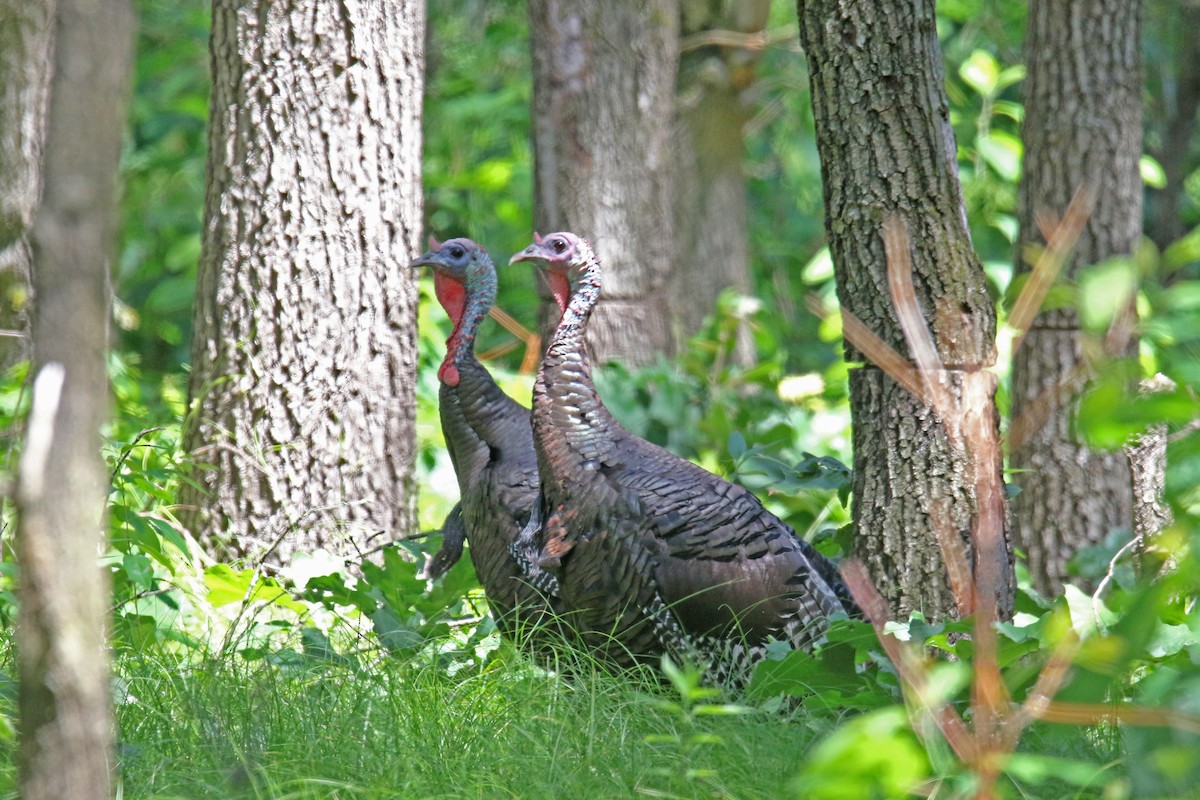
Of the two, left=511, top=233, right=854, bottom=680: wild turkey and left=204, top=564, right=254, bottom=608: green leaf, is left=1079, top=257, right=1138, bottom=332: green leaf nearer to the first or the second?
left=511, top=233, right=854, bottom=680: wild turkey

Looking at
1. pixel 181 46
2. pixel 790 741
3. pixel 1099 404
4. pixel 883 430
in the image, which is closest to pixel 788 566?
pixel 883 430

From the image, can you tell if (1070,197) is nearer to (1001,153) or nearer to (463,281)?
(1001,153)

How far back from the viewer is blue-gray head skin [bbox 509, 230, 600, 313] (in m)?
3.96

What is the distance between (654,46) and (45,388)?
601cm

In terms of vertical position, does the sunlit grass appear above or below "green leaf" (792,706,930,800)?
below

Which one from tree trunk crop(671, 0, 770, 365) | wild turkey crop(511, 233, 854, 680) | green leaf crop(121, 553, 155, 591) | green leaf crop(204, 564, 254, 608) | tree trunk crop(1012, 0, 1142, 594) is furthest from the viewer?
tree trunk crop(671, 0, 770, 365)

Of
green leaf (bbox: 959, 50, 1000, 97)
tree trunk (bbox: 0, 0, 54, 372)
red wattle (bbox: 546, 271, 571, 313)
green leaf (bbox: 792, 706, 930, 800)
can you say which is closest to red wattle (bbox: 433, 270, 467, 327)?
red wattle (bbox: 546, 271, 571, 313)

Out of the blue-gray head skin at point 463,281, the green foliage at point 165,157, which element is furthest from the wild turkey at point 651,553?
the green foliage at point 165,157

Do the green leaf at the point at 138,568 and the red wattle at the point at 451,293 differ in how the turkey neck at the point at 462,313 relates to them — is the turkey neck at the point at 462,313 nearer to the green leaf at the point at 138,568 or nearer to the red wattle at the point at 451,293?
the red wattle at the point at 451,293

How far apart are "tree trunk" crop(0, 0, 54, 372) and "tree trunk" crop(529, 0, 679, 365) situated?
269cm

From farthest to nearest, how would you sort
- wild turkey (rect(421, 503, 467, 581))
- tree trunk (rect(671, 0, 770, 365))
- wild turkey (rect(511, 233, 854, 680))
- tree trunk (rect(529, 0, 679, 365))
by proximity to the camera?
1. tree trunk (rect(671, 0, 770, 365))
2. tree trunk (rect(529, 0, 679, 365))
3. wild turkey (rect(421, 503, 467, 581))
4. wild turkey (rect(511, 233, 854, 680))

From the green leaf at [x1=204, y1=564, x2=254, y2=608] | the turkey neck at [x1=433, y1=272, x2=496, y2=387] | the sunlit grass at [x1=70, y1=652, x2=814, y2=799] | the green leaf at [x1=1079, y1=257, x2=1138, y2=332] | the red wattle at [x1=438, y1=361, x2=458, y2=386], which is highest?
the green leaf at [x1=1079, y1=257, x2=1138, y2=332]

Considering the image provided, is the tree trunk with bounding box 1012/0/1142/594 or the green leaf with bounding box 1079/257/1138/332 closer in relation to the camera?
the green leaf with bounding box 1079/257/1138/332

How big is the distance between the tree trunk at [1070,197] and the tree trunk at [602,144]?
2348 millimetres
